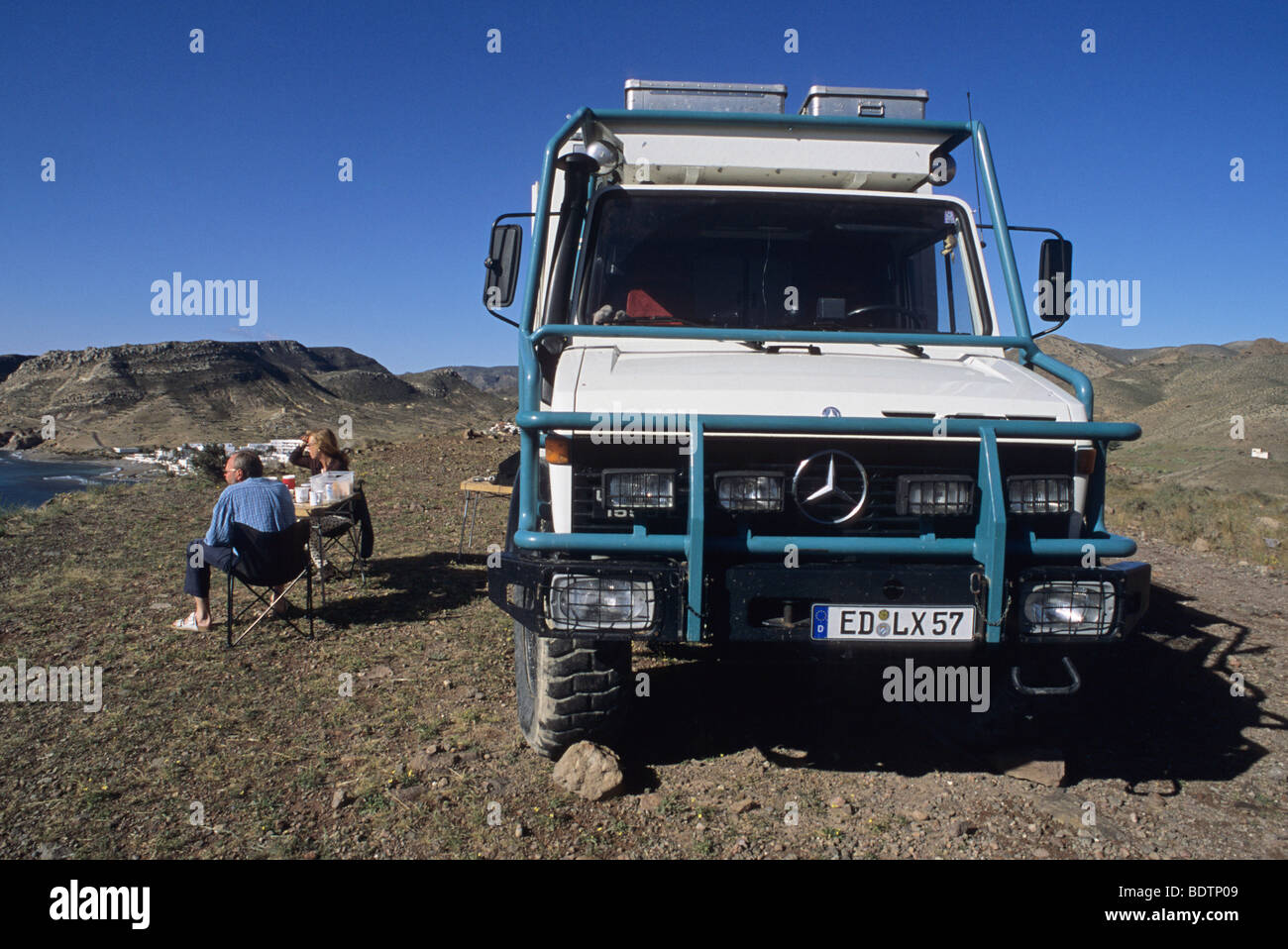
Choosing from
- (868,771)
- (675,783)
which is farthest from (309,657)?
(868,771)

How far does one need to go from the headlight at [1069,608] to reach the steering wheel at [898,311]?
1.63 m

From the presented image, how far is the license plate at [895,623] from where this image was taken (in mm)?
3234

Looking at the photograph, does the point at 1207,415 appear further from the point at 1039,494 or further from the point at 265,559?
the point at 265,559

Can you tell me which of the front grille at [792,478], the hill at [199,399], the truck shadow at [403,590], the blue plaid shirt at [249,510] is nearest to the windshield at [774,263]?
the front grille at [792,478]

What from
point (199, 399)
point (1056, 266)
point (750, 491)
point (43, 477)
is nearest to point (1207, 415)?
point (1056, 266)

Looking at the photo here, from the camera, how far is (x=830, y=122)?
14.9ft

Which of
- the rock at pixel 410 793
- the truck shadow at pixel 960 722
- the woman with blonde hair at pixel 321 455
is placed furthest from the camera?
the woman with blonde hair at pixel 321 455

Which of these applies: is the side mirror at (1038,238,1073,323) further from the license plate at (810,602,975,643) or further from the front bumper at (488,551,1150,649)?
the license plate at (810,602,975,643)

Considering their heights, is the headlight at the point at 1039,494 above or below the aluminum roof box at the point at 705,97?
below

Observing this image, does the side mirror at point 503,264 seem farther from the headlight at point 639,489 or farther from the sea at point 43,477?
the sea at point 43,477

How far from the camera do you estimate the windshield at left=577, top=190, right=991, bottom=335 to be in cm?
434

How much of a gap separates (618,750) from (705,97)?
3554 millimetres

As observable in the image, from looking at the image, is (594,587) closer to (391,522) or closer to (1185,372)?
(391,522)

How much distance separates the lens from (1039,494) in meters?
3.47
